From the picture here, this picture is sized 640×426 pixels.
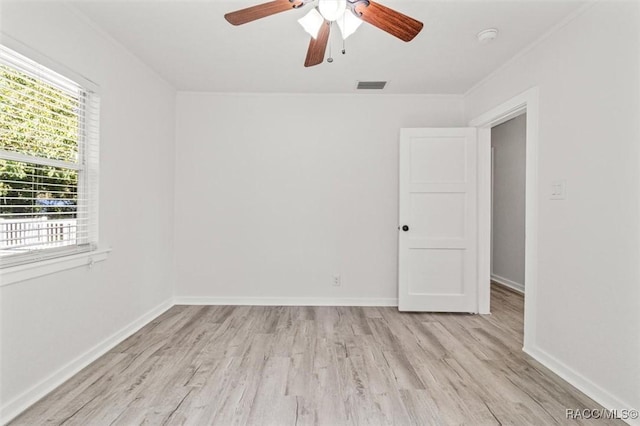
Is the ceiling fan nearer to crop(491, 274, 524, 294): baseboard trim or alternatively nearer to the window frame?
the window frame

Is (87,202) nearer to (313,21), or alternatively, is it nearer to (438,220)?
(313,21)

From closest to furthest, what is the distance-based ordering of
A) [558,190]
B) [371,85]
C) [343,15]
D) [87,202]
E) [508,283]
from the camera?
1. [343,15]
2. [558,190]
3. [87,202]
4. [371,85]
5. [508,283]

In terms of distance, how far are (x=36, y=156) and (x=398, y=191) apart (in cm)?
324

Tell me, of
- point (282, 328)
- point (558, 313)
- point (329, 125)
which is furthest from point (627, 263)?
point (329, 125)

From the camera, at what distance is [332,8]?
5.11ft

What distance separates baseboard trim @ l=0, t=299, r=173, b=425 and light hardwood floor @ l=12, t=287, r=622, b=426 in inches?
2.1

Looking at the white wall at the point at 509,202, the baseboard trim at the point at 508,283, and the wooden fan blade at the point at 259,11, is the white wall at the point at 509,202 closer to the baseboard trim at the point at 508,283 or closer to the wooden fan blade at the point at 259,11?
the baseboard trim at the point at 508,283

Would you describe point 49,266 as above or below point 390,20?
below

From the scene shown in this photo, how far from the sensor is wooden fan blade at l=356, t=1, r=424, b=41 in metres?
1.57

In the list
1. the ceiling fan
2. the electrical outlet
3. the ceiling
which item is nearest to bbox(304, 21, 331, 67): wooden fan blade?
the ceiling fan

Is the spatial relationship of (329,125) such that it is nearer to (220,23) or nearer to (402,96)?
(402,96)

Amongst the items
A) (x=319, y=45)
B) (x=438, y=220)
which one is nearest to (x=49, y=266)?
(x=319, y=45)

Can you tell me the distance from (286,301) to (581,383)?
273 cm

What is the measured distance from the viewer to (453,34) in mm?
2543
